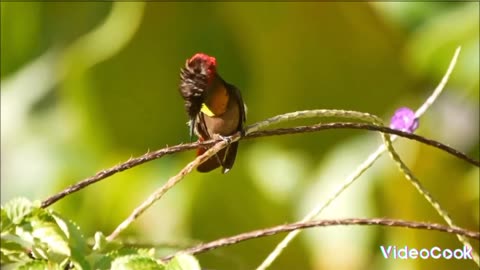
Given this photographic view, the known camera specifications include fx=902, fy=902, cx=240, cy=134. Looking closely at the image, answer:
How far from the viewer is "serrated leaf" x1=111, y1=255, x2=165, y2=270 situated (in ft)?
0.85

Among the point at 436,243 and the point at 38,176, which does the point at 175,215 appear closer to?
the point at 38,176

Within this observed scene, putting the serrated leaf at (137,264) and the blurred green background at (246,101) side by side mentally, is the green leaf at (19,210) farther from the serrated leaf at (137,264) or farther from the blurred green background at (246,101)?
the blurred green background at (246,101)

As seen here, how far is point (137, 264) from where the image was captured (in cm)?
26

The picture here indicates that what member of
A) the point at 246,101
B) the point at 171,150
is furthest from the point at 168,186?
the point at 246,101

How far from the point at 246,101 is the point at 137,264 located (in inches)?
20.2

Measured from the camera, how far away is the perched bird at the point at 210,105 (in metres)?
0.29

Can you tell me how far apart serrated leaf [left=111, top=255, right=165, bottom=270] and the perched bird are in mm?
56

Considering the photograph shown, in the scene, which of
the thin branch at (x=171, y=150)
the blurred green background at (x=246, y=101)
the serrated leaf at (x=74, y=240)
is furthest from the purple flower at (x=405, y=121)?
the blurred green background at (x=246, y=101)

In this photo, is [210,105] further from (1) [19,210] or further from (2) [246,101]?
(2) [246,101]

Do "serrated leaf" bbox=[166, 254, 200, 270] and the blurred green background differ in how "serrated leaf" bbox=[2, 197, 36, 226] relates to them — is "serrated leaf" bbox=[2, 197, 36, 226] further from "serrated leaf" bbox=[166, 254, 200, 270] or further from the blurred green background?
the blurred green background

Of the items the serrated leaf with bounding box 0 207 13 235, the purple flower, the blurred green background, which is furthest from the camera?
the blurred green background

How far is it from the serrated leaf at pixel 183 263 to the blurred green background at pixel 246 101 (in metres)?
0.42

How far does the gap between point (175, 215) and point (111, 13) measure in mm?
215

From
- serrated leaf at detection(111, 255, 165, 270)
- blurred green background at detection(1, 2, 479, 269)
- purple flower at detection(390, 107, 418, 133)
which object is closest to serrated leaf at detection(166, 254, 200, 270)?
serrated leaf at detection(111, 255, 165, 270)
